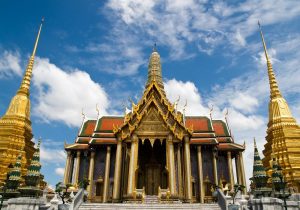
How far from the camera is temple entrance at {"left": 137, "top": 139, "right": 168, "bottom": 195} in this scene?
2078cm

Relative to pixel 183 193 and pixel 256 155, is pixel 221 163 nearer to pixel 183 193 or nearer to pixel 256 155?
pixel 183 193

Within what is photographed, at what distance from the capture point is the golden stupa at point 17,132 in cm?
2047

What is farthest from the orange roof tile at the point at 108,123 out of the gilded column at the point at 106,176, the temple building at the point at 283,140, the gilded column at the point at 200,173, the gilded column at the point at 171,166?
the temple building at the point at 283,140

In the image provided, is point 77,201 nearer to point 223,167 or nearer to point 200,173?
point 200,173

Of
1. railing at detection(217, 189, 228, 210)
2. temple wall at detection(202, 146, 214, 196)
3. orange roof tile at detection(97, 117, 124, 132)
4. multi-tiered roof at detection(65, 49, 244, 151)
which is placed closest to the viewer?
railing at detection(217, 189, 228, 210)

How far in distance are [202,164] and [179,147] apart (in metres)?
4.74

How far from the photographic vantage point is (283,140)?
21.0m

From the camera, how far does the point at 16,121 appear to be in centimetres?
2278

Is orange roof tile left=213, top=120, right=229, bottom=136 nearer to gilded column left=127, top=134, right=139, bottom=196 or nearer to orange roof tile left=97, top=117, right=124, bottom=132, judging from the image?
orange roof tile left=97, top=117, right=124, bottom=132

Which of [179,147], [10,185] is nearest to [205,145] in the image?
[179,147]

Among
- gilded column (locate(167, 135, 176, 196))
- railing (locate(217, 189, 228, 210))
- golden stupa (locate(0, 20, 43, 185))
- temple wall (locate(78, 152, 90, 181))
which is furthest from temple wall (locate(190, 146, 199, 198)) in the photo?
golden stupa (locate(0, 20, 43, 185))

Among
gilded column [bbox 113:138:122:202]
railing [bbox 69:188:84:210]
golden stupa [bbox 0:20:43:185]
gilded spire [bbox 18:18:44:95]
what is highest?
gilded spire [bbox 18:18:44:95]

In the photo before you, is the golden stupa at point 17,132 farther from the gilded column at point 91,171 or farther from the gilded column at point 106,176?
the gilded column at point 106,176

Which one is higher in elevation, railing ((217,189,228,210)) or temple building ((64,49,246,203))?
temple building ((64,49,246,203))
